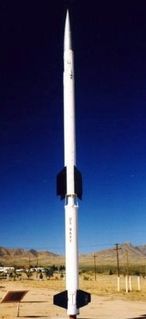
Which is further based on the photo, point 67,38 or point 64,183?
point 67,38

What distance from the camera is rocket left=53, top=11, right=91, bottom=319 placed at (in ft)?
51.8

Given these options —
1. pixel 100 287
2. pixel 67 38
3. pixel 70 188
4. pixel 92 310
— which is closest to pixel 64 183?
pixel 70 188

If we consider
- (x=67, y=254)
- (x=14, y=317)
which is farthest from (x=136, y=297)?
(x=67, y=254)

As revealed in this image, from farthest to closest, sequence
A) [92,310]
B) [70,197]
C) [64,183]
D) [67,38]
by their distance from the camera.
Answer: [92,310]
[67,38]
[64,183]
[70,197]

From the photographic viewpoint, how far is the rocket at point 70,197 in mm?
15773

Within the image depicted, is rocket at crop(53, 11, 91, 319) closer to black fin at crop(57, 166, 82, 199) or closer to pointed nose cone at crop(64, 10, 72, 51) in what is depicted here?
black fin at crop(57, 166, 82, 199)

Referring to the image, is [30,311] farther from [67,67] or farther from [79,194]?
[67,67]

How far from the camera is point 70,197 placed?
16.8m

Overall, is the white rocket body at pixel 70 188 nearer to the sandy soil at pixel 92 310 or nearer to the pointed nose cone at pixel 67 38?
the pointed nose cone at pixel 67 38

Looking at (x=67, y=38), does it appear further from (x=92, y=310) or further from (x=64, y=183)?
(x=92, y=310)

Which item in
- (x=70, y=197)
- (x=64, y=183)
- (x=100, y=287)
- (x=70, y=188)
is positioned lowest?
(x=100, y=287)

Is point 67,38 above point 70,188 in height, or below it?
above

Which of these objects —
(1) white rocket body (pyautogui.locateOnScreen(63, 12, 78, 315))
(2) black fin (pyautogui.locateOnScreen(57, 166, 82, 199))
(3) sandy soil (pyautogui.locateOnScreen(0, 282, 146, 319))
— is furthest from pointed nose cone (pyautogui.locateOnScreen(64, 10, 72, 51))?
(3) sandy soil (pyautogui.locateOnScreen(0, 282, 146, 319))

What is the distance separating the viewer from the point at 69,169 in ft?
55.8
